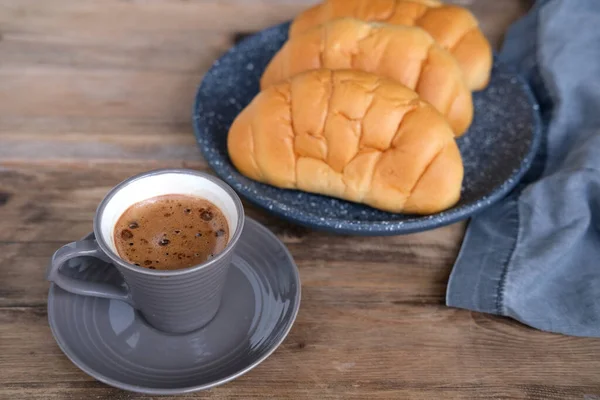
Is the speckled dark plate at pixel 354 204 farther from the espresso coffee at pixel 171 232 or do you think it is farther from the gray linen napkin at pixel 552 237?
the espresso coffee at pixel 171 232

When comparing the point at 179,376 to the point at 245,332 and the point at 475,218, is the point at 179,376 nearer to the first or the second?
the point at 245,332

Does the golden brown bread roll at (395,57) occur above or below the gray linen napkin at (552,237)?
above

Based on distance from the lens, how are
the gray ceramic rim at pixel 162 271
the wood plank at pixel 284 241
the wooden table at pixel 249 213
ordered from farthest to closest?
the wood plank at pixel 284 241, the wooden table at pixel 249 213, the gray ceramic rim at pixel 162 271

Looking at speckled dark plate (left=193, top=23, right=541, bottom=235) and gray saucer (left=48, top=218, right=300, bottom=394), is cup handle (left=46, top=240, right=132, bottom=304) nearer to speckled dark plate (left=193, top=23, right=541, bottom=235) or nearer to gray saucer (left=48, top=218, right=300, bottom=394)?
gray saucer (left=48, top=218, right=300, bottom=394)

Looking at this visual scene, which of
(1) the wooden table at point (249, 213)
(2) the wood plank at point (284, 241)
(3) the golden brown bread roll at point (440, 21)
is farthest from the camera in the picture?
(3) the golden brown bread roll at point (440, 21)

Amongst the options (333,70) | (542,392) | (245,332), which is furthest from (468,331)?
(333,70)

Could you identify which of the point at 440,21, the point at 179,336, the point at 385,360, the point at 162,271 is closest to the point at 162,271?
the point at 162,271

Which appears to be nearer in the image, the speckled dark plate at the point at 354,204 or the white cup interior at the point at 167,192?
the white cup interior at the point at 167,192

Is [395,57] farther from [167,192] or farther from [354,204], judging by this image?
[167,192]

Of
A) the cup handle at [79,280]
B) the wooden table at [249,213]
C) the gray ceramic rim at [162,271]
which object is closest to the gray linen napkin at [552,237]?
the wooden table at [249,213]
